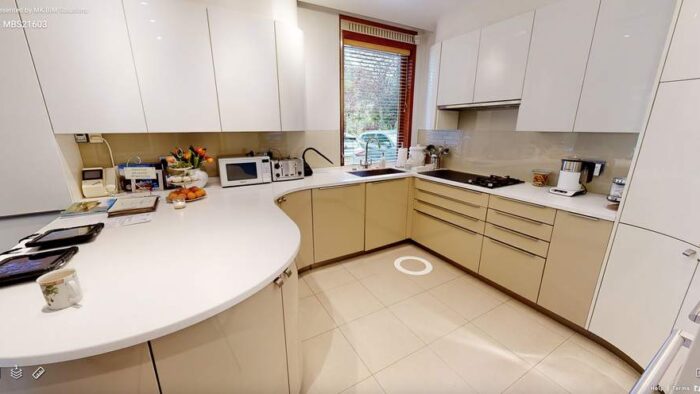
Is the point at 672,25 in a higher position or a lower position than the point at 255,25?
lower

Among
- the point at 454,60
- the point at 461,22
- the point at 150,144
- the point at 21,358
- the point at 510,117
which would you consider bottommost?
the point at 21,358

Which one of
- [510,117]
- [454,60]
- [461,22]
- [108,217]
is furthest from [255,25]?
[510,117]

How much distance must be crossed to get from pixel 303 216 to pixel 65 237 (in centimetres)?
142

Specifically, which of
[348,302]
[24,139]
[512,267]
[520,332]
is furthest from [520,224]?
[24,139]

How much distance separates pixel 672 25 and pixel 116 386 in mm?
2546

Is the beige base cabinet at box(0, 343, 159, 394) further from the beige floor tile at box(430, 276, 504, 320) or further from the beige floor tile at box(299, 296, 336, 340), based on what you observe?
the beige floor tile at box(430, 276, 504, 320)

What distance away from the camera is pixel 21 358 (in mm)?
590

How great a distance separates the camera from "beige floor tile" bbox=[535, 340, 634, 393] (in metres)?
1.43

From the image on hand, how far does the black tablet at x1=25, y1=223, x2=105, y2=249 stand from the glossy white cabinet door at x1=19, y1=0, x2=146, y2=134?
2.43ft

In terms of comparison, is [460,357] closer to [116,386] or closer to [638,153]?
[638,153]

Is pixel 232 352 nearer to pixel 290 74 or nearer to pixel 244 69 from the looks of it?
pixel 244 69

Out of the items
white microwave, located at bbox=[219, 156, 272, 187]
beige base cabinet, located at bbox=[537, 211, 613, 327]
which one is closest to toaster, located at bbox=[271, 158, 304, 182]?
white microwave, located at bbox=[219, 156, 272, 187]

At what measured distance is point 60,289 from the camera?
2.40 ft

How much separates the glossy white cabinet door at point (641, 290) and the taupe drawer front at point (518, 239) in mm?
355
